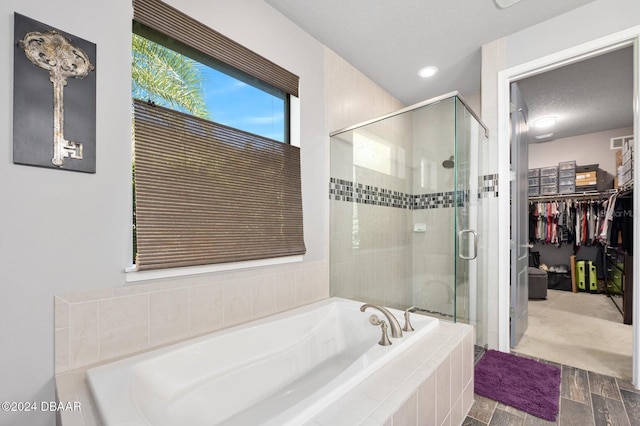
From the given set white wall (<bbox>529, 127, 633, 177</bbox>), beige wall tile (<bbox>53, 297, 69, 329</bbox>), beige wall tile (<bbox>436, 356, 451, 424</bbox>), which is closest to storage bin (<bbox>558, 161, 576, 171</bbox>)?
white wall (<bbox>529, 127, 633, 177</bbox>)

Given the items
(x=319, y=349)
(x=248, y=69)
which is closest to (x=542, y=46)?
(x=248, y=69)

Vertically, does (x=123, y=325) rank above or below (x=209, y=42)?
below

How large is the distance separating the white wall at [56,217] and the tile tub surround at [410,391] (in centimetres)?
16

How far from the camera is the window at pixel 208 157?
142 cm

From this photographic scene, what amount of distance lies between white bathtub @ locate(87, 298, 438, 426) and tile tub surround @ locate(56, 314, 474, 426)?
0.12 feet

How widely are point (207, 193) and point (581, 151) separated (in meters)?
6.11

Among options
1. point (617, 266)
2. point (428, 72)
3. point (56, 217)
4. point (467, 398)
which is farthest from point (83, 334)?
point (617, 266)

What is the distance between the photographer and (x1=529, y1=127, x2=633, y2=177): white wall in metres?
4.76

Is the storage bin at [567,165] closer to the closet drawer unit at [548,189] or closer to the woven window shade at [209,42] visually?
the closet drawer unit at [548,189]

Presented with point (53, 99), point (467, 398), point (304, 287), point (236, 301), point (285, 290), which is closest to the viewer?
point (53, 99)

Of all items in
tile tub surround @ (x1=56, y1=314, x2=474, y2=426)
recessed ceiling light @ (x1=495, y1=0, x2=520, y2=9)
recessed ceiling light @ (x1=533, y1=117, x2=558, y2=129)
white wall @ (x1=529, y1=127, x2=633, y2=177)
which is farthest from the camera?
white wall @ (x1=529, y1=127, x2=633, y2=177)

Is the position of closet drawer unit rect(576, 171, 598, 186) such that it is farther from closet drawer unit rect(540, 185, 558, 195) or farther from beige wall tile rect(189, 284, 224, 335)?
beige wall tile rect(189, 284, 224, 335)

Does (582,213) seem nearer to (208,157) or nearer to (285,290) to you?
(285,290)

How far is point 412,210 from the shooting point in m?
2.76
